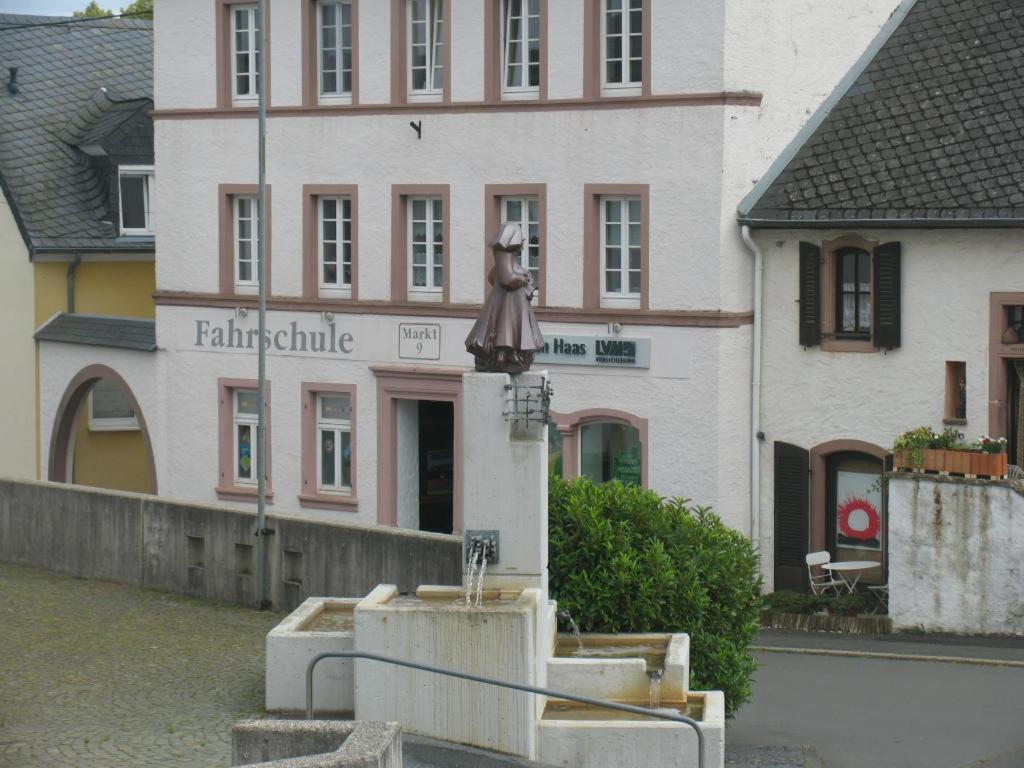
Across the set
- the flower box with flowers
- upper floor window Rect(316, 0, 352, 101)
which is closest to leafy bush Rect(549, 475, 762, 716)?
the flower box with flowers

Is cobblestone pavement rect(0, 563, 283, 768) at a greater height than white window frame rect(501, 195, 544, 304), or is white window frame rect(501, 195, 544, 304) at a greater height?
white window frame rect(501, 195, 544, 304)

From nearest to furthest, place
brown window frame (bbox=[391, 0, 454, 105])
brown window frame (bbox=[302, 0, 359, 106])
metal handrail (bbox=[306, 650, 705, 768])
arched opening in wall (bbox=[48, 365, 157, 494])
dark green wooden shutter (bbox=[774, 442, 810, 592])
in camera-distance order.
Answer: metal handrail (bbox=[306, 650, 705, 768])
dark green wooden shutter (bbox=[774, 442, 810, 592])
brown window frame (bbox=[391, 0, 454, 105])
brown window frame (bbox=[302, 0, 359, 106])
arched opening in wall (bbox=[48, 365, 157, 494])

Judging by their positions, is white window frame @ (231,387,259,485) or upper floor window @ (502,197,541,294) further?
white window frame @ (231,387,259,485)

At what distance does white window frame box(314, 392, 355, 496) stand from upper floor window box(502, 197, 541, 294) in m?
3.81

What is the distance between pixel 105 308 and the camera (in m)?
37.5

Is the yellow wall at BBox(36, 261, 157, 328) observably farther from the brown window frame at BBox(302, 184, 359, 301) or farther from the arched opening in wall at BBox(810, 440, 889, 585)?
the arched opening in wall at BBox(810, 440, 889, 585)

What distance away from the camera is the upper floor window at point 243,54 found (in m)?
32.7

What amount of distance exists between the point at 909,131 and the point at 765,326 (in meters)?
3.29

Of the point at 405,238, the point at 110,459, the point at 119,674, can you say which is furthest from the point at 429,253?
the point at 119,674

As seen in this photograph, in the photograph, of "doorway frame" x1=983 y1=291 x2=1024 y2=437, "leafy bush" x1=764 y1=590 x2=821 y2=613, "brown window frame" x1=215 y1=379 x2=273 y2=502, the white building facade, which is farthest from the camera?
"brown window frame" x1=215 y1=379 x2=273 y2=502

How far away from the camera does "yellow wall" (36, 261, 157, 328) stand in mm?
36562

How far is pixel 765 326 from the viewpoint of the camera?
94.1 feet

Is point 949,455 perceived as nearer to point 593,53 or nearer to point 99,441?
point 593,53

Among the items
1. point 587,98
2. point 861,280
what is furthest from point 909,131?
point 587,98
